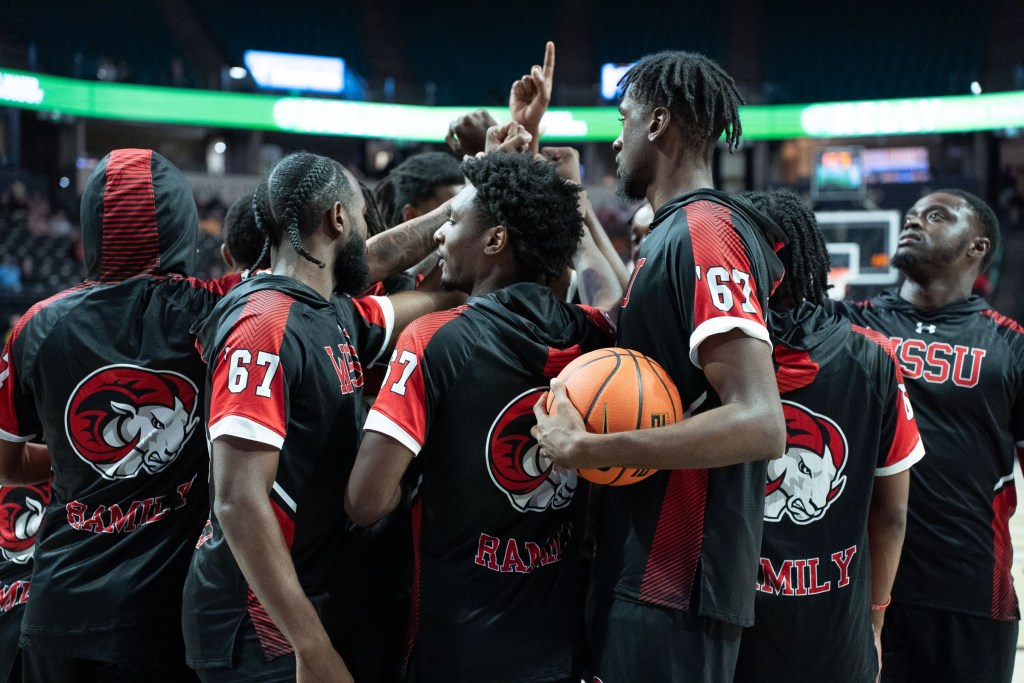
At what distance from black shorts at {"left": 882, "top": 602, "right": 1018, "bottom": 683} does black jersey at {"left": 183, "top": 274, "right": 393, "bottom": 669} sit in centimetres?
210

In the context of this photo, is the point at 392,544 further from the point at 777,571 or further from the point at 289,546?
the point at 777,571

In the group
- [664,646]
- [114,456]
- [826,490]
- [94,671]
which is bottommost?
[94,671]

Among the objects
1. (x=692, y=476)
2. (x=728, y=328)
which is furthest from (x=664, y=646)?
(x=728, y=328)

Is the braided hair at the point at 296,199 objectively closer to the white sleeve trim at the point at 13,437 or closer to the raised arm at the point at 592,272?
the raised arm at the point at 592,272

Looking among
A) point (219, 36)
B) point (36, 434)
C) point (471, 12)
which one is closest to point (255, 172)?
point (219, 36)

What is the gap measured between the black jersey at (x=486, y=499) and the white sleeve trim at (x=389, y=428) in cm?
8

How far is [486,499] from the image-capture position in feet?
7.22

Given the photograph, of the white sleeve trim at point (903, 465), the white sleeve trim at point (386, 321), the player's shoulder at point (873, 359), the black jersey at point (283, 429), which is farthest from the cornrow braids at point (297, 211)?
the white sleeve trim at point (903, 465)

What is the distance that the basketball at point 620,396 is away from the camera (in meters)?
1.93

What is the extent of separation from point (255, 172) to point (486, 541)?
20.1m

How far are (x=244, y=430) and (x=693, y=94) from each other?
1.38m

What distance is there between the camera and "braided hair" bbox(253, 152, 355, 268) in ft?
7.82

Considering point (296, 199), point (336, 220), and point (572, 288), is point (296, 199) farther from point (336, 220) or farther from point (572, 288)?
point (572, 288)

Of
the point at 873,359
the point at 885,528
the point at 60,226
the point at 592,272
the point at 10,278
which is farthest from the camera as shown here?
the point at 60,226
